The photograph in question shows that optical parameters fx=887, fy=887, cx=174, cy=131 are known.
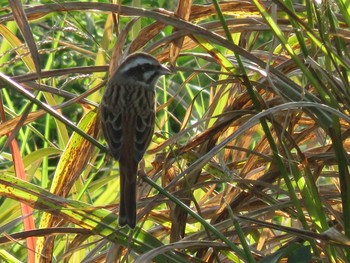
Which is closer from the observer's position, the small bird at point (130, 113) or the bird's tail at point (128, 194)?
the bird's tail at point (128, 194)

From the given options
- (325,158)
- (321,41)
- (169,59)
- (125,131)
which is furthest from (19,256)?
(321,41)

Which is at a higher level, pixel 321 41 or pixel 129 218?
pixel 321 41

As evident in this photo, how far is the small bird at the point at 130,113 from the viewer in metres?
2.87

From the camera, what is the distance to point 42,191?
2.69 m

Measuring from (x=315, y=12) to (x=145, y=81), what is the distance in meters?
0.79

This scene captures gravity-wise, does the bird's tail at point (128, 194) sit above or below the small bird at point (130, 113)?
below

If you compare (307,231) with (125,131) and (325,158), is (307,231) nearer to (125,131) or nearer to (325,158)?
(325,158)

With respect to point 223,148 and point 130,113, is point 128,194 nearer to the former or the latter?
point 223,148

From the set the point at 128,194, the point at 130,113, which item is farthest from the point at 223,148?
the point at 130,113

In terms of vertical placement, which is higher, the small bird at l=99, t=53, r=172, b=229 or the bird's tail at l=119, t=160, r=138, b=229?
the small bird at l=99, t=53, r=172, b=229

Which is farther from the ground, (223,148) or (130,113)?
(130,113)

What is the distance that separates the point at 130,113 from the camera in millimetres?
3107

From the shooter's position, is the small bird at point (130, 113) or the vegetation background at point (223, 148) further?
the small bird at point (130, 113)

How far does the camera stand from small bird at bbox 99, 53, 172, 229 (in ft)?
9.42
